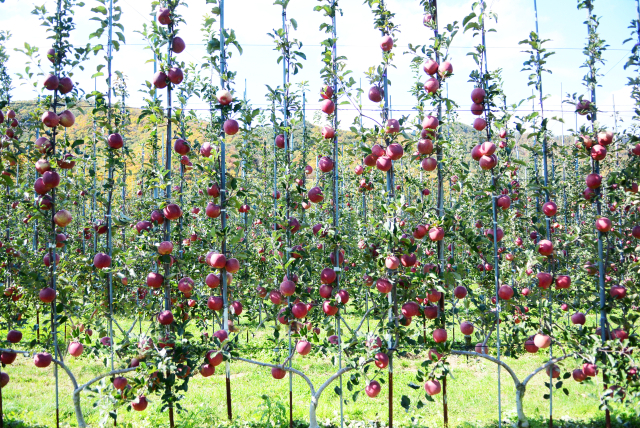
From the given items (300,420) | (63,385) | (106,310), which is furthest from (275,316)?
(63,385)

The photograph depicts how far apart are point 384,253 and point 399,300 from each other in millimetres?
606

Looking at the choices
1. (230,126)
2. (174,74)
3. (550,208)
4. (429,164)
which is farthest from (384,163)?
(174,74)

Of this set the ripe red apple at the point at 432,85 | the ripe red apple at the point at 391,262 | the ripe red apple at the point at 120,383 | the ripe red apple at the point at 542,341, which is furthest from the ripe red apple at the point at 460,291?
the ripe red apple at the point at 120,383

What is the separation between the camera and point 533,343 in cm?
434

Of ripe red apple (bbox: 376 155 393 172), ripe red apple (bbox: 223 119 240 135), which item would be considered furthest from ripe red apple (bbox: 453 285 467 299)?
ripe red apple (bbox: 223 119 240 135)

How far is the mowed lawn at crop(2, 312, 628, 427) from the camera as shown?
5227mm

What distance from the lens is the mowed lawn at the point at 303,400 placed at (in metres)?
5.23

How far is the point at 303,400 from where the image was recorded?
625cm

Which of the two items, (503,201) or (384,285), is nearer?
(384,285)

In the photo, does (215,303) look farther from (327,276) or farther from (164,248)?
(327,276)

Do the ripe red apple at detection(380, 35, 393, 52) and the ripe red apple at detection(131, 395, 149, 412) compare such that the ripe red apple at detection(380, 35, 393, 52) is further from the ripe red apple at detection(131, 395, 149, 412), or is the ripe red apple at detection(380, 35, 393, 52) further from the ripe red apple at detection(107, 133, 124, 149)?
the ripe red apple at detection(131, 395, 149, 412)

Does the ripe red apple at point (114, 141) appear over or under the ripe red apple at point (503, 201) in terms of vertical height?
over

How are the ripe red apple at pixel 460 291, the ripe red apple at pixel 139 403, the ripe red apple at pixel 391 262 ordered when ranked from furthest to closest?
the ripe red apple at pixel 460 291 < the ripe red apple at pixel 139 403 < the ripe red apple at pixel 391 262

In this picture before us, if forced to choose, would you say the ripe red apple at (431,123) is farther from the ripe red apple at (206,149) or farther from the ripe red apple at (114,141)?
the ripe red apple at (114,141)
